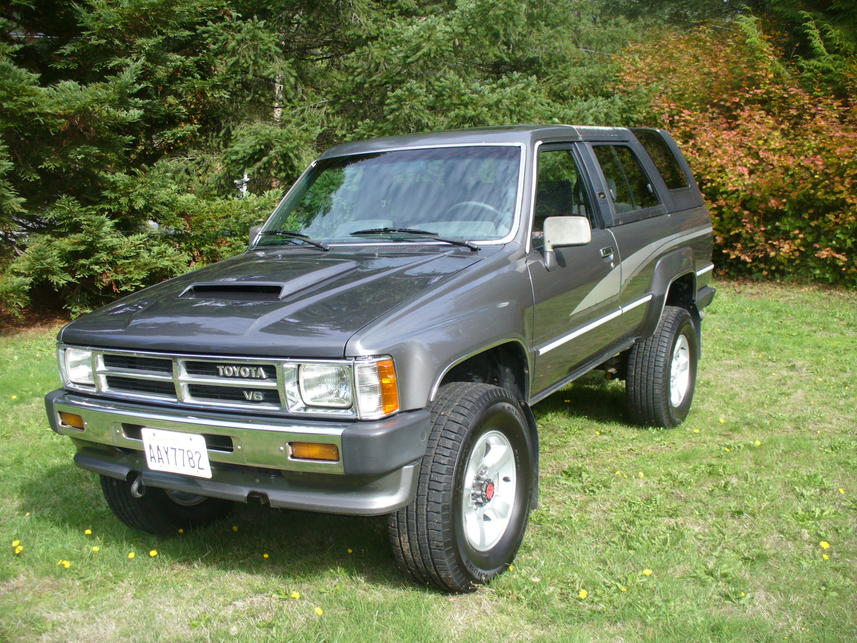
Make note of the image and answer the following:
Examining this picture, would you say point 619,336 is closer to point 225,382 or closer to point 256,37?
point 225,382

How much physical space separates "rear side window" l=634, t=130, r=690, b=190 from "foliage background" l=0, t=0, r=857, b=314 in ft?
15.6

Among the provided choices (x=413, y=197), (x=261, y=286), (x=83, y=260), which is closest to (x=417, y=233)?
(x=413, y=197)

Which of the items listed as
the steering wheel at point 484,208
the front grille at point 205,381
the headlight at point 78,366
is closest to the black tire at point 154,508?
the headlight at point 78,366

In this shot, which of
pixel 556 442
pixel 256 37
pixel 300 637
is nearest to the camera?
pixel 300 637

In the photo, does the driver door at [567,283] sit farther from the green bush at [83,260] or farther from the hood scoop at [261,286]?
the green bush at [83,260]

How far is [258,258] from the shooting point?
13.0ft

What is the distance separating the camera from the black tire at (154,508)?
3.75 metres

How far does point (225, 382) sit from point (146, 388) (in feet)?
1.53

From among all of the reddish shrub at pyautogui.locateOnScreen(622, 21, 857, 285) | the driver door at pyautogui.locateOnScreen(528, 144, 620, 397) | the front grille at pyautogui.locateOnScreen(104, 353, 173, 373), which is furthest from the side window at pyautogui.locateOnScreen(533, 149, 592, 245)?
the reddish shrub at pyautogui.locateOnScreen(622, 21, 857, 285)

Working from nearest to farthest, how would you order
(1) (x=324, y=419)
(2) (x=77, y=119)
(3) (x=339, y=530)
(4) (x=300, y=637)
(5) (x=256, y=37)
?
(1) (x=324, y=419) < (4) (x=300, y=637) < (3) (x=339, y=530) < (2) (x=77, y=119) < (5) (x=256, y=37)

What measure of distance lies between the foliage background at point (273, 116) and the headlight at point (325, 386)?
23.2 ft

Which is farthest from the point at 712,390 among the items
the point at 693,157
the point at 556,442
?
the point at 693,157

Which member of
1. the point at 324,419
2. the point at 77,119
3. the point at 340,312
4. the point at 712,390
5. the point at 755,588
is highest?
the point at 77,119

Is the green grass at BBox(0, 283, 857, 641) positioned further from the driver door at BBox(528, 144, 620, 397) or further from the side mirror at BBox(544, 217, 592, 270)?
the side mirror at BBox(544, 217, 592, 270)
